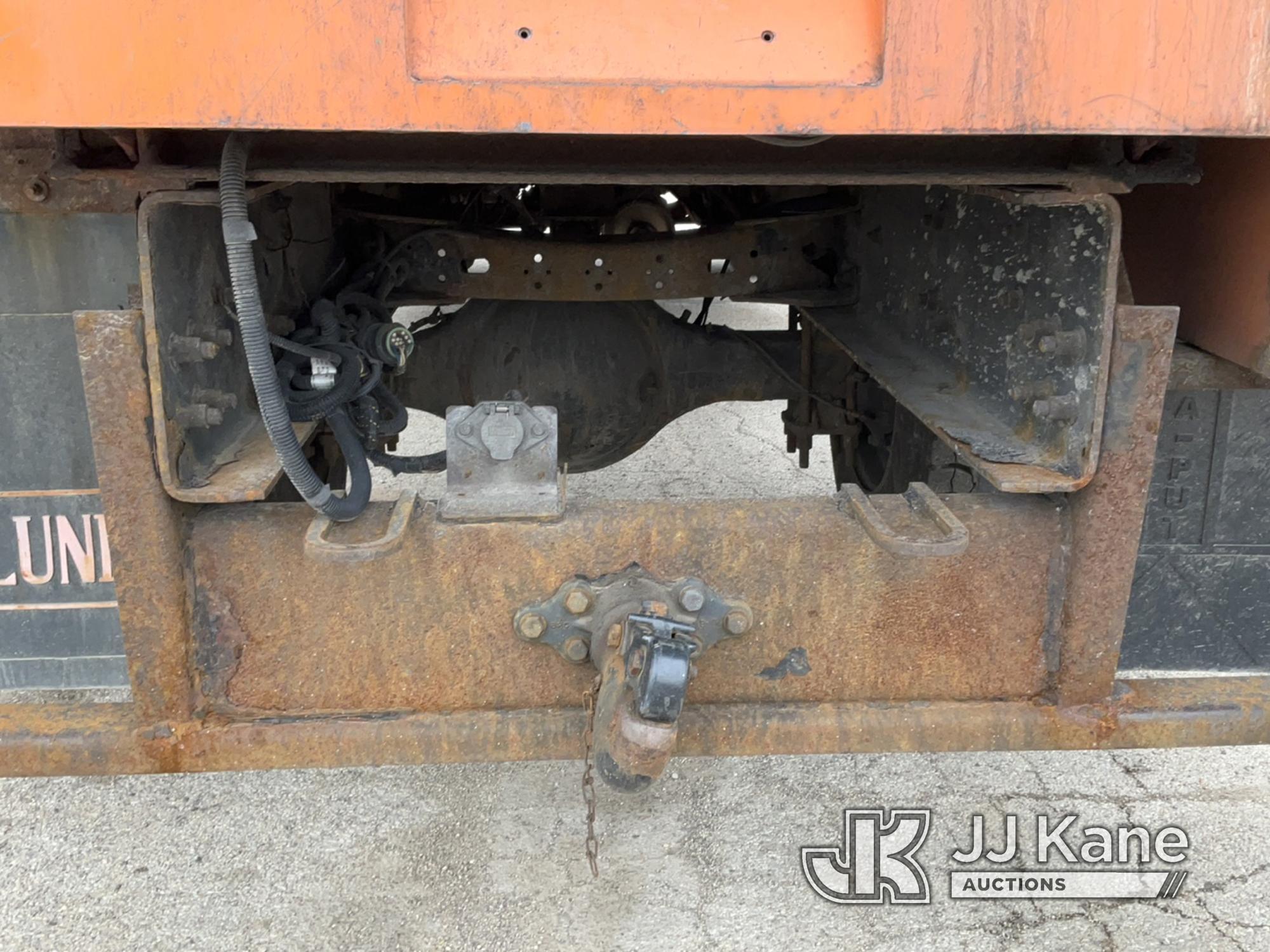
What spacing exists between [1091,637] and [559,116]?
41.2 inches

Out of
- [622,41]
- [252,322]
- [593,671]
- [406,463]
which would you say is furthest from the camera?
[406,463]

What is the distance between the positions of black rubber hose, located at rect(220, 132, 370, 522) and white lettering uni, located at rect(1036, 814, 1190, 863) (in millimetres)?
1725

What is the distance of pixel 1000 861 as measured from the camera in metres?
2.18

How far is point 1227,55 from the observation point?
1083 millimetres

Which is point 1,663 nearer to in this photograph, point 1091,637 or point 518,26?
point 518,26

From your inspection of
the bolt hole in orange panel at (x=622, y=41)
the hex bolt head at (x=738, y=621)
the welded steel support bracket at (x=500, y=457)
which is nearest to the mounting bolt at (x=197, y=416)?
the welded steel support bracket at (x=500, y=457)

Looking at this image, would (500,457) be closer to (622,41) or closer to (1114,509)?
(622,41)

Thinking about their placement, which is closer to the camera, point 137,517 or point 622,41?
point 622,41

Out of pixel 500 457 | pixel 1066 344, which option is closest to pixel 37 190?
pixel 500 457

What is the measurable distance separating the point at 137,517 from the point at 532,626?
544 mm

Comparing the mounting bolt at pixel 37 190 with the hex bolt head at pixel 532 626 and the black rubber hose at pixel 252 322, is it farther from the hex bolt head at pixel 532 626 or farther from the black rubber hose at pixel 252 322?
the hex bolt head at pixel 532 626

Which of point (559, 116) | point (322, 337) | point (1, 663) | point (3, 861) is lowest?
point (3, 861)

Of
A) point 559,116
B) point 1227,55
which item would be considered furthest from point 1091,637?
point 559,116

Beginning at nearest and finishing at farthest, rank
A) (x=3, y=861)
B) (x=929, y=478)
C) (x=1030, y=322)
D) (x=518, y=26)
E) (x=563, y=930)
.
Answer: (x=518, y=26) → (x=1030, y=322) → (x=563, y=930) → (x=3, y=861) → (x=929, y=478)
